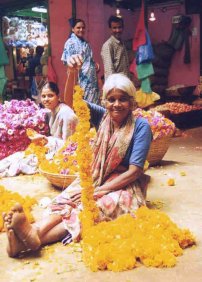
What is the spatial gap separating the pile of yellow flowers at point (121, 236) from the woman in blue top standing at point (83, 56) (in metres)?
3.29

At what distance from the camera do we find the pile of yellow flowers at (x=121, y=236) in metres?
2.73

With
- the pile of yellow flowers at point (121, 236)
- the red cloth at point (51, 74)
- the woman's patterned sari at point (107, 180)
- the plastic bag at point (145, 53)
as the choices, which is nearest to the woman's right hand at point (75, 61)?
the pile of yellow flowers at point (121, 236)

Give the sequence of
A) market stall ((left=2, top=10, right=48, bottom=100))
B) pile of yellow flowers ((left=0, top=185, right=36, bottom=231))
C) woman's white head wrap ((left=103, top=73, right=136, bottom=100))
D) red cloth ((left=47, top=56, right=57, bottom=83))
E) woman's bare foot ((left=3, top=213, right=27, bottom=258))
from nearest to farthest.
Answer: woman's bare foot ((left=3, top=213, right=27, bottom=258)), woman's white head wrap ((left=103, top=73, right=136, bottom=100)), pile of yellow flowers ((left=0, top=185, right=36, bottom=231)), red cloth ((left=47, top=56, right=57, bottom=83)), market stall ((left=2, top=10, right=48, bottom=100))

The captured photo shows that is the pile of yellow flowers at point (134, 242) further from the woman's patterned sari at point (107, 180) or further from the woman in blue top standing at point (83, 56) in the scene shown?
the woman in blue top standing at point (83, 56)

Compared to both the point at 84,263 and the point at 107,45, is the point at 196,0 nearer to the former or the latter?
the point at 107,45

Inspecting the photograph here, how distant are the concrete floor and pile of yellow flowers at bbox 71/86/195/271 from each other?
0.21ft

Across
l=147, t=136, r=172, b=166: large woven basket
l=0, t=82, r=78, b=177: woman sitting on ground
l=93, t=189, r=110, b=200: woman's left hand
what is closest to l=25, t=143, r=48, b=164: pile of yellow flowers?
l=0, t=82, r=78, b=177: woman sitting on ground

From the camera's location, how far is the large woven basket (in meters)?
5.37

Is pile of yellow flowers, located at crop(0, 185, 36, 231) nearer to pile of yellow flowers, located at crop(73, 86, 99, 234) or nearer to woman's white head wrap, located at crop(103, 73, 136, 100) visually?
pile of yellow flowers, located at crop(73, 86, 99, 234)

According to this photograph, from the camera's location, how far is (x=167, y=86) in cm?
1195

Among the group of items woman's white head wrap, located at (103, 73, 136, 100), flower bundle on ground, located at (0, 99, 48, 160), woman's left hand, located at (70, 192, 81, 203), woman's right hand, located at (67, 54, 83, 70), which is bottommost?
woman's left hand, located at (70, 192, 81, 203)

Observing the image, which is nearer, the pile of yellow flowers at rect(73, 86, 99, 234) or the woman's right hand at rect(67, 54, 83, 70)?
the pile of yellow flowers at rect(73, 86, 99, 234)

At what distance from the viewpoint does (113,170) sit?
3.37 m

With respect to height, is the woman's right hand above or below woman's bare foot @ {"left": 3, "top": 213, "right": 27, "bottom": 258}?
above
